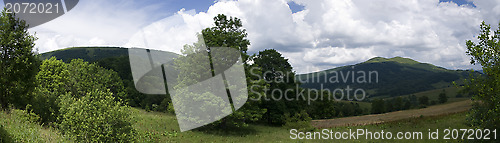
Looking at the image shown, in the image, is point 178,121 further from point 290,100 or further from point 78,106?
point 290,100

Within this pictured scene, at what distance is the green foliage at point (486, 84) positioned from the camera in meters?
14.6

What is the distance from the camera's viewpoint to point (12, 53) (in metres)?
22.4

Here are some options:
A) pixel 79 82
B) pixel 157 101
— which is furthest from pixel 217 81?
pixel 157 101

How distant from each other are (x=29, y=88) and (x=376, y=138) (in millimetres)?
32570

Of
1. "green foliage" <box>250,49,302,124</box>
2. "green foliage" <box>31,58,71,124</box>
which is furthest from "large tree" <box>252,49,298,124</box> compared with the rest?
"green foliage" <box>31,58,71,124</box>

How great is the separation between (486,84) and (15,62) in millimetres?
35192

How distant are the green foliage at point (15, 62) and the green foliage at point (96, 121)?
1188 centimetres

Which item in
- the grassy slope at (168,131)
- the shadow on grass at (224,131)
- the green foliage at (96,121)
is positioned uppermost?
the green foliage at (96,121)

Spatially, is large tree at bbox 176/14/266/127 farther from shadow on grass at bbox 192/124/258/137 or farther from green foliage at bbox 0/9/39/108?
green foliage at bbox 0/9/39/108

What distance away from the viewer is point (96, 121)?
1441 centimetres

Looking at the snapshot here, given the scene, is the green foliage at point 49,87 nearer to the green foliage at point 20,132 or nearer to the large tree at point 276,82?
the green foliage at point 20,132

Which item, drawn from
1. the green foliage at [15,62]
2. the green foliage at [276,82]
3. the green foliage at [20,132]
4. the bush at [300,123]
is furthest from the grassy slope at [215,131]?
the green foliage at [276,82]

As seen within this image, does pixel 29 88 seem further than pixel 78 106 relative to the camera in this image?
Yes

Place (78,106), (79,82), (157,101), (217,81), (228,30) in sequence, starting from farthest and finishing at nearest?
(157,101), (79,82), (228,30), (217,81), (78,106)
